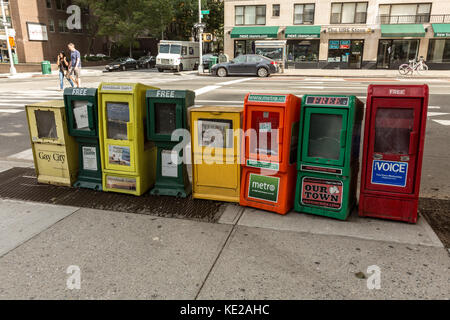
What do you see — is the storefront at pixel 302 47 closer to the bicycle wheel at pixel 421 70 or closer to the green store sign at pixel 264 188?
the bicycle wheel at pixel 421 70

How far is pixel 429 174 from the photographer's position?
5539 mm

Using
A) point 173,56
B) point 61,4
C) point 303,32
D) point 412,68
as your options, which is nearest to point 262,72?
point 173,56

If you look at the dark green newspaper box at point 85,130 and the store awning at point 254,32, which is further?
the store awning at point 254,32

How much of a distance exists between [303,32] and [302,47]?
4.94ft

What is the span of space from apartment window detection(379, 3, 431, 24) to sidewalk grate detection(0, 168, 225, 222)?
1290 inches

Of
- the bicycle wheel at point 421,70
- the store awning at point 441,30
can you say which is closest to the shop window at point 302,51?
the bicycle wheel at point 421,70

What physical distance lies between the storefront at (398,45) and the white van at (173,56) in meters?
16.9

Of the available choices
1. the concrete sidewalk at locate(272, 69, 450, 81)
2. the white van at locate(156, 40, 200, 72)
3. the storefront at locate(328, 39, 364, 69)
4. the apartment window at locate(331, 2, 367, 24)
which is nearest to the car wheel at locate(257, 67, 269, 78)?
the concrete sidewalk at locate(272, 69, 450, 81)

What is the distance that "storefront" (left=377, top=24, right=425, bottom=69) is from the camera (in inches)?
1186

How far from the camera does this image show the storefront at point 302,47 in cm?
3183

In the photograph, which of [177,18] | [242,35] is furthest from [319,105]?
[177,18]

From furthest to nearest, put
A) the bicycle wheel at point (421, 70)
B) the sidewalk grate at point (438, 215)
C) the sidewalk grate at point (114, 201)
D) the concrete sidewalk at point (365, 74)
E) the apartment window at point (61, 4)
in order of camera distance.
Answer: the apartment window at point (61, 4) → the bicycle wheel at point (421, 70) → the concrete sidewalk at point (365, 74) → the sidewalk grate at point (114, 201) → the sidewalk grate at point (438, 215)
